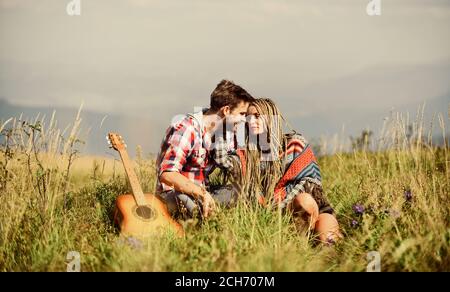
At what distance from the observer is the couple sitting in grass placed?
4324 millimetres

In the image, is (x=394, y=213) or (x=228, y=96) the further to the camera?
(x=228, y=96)

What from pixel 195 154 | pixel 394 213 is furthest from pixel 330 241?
pixel 195 154

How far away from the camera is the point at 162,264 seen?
10.3 feet

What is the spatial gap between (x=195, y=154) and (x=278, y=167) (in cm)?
76

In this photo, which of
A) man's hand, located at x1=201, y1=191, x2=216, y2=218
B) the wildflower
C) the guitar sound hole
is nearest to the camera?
the wildflower

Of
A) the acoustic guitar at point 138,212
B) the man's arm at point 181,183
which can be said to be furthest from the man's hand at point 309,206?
the acoustic guitar at point 138,212

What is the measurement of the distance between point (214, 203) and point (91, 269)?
45.5 inches

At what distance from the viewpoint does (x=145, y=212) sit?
14.0 ft

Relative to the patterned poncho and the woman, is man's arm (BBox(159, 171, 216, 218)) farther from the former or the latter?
the patterned poncho

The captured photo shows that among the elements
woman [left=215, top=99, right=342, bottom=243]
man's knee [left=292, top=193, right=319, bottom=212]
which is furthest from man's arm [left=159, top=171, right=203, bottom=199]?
man's knee [left=292, top=193, right=319, bottom=212]

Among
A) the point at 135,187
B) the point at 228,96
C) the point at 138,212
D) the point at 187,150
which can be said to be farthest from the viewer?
the point at 228,96

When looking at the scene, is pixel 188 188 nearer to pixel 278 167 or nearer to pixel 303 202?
pixel 278 167
